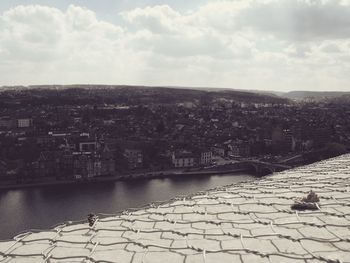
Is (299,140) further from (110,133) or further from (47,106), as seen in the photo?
(47,106)

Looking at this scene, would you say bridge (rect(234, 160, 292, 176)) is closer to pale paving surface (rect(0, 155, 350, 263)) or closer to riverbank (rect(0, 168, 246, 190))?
riverbank (rect(0, 168, 246, 190))

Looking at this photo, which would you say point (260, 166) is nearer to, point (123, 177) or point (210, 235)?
point (123, 177)

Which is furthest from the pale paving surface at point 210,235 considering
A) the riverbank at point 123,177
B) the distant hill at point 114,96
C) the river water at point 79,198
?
the distant hill at point 114,96

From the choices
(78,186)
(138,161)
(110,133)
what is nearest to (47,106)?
(110,133)

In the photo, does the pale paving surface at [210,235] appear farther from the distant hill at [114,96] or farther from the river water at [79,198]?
the distant hill at [114,96]

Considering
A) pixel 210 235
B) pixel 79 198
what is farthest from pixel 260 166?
pixel 210 235

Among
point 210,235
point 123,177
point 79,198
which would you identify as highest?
point 210,235
